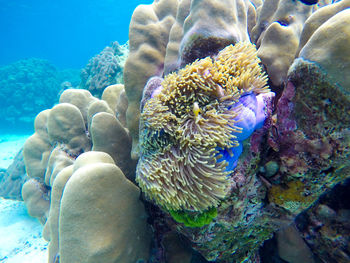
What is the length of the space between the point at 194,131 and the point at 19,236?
7.10m

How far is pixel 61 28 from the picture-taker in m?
75.4

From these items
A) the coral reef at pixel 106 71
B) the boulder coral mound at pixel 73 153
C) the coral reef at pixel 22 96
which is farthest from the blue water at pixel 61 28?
the boulder coral mound at pixel 73 153

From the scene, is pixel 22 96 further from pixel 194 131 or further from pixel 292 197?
pixel 292 197

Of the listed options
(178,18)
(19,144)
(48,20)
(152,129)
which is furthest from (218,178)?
(48,20)

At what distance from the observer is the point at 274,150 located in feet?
7.22

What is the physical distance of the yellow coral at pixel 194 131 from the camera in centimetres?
178

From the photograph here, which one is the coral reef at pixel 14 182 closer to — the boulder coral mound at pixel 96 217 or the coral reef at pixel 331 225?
the boulder coral mound at pixel 96 217

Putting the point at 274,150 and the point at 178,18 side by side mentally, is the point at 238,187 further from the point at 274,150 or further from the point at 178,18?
the point at 178,18

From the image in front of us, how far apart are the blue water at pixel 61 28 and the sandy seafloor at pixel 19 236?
48051 mm

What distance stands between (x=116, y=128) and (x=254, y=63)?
2.17 meters

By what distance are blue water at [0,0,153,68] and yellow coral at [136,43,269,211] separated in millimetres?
53705

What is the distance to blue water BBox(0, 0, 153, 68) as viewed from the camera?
52.8 metres

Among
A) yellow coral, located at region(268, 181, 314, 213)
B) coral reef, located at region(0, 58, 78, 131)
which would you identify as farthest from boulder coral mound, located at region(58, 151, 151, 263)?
coral reef, located at region(0, 58, 78, 131)

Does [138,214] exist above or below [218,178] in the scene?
below
